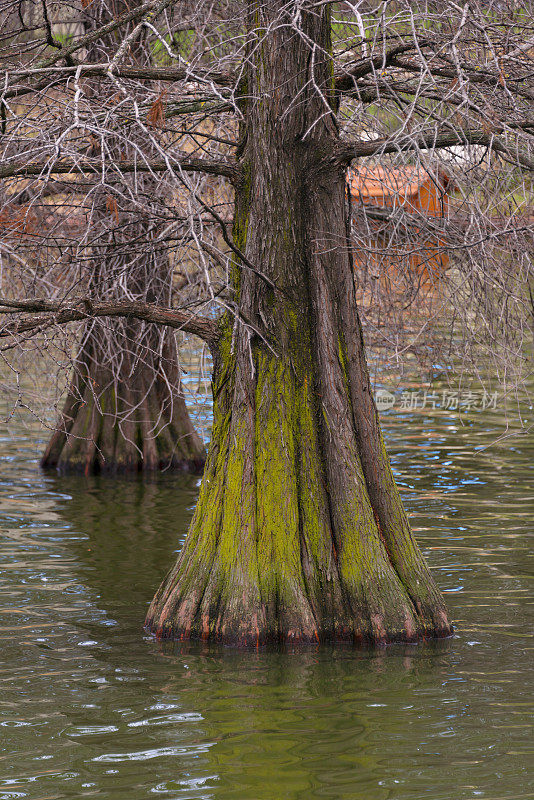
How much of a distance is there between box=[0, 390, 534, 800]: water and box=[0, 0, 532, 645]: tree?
1.22 feet

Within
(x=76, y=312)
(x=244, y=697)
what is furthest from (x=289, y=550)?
(x=76, y=312)

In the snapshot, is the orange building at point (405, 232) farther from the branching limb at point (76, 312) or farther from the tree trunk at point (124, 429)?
the tree trunk at point (124, 429)

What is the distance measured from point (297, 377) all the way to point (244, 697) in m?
2.35

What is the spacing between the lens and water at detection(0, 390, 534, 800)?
5.98 metres

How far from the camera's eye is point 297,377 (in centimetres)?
836

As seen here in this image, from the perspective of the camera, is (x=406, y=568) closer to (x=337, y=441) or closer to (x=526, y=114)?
(x=337, y=441)

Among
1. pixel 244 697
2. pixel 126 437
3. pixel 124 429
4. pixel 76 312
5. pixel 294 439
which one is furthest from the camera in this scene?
pixel 124 429

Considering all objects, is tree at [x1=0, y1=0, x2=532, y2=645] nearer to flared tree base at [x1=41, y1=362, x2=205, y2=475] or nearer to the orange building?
the orange building

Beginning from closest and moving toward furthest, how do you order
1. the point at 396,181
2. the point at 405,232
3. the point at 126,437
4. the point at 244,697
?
the point at 244,697 → the point at 396,181 → the point at 405,232 → the point at 126,437

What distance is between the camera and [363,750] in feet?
20.7

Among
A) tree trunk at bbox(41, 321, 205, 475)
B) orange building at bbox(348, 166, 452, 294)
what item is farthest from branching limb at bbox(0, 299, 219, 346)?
tree trunk at bbox(41, 321, 205, 475)

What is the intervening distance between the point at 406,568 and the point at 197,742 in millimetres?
2448

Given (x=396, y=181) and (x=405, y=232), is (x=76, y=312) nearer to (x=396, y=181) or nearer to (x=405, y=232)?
(x=396, y=181)

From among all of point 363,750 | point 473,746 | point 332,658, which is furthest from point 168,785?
point 332,658
